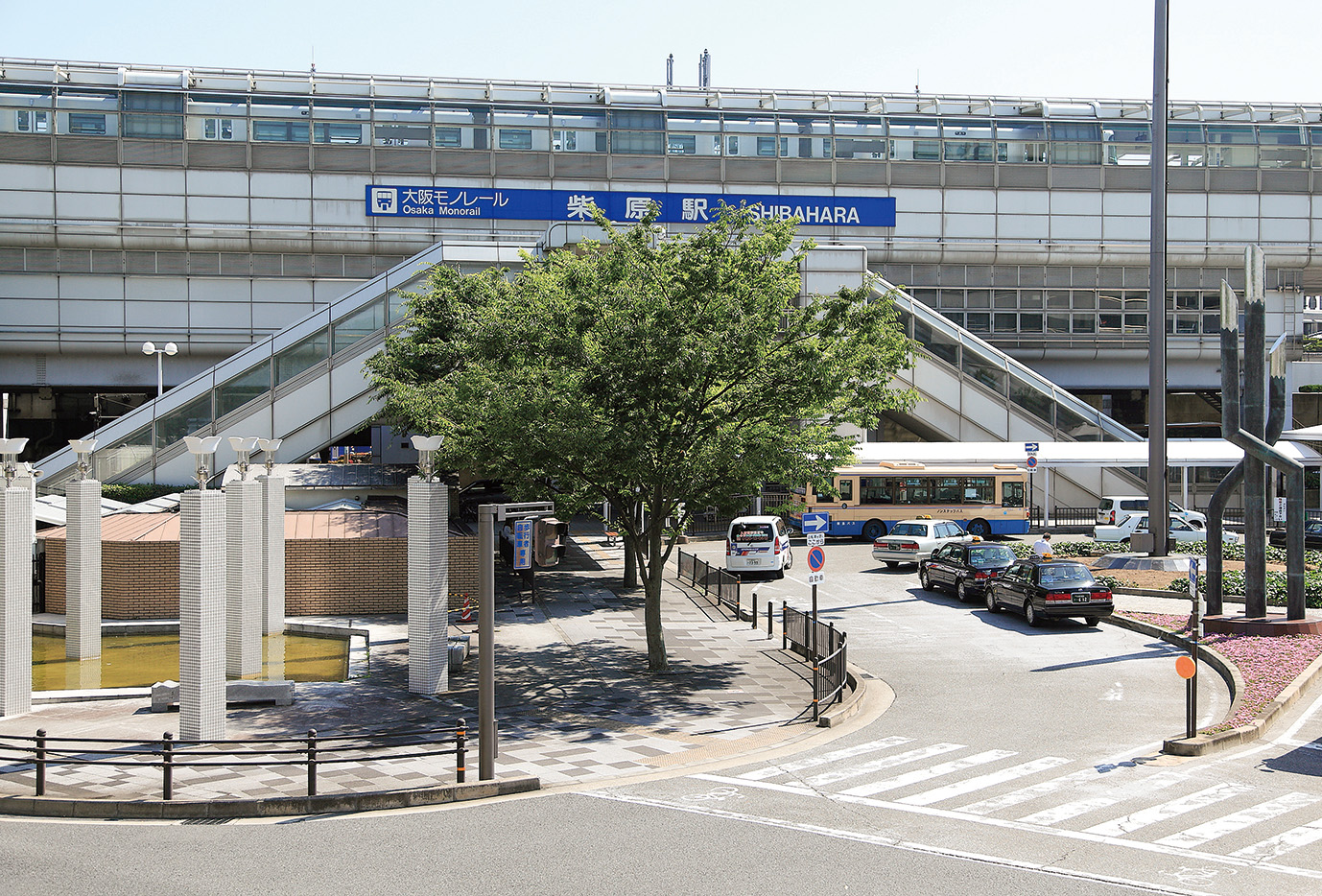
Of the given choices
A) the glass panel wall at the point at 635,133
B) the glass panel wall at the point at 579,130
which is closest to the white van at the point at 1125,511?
the glass panel wall at the point at 635,133

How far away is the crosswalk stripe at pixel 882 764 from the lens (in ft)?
47.1

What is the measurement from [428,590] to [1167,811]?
12.5 metres

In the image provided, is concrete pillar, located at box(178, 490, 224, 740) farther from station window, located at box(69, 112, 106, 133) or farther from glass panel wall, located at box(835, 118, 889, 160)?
glass panel wall, located at box(835, 118, 889, 160)

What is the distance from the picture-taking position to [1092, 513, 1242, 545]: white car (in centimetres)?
4041

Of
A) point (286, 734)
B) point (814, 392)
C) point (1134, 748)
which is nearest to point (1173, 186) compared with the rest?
point (814, 392)

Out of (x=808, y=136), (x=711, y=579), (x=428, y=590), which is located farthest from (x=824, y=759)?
(x=808, y=136)

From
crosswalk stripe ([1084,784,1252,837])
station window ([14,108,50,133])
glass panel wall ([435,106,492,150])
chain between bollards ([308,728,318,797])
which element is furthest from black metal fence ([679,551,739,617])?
station window ([14,108,50,133])

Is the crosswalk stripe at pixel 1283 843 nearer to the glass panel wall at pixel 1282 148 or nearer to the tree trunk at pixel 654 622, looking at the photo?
the tree trunk at pixel 654 622

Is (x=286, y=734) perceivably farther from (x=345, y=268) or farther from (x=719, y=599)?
(x=345, y=268)

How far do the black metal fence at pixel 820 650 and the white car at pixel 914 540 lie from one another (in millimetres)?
11267

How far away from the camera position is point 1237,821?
1220 centimetres

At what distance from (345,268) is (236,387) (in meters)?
A: 17.0

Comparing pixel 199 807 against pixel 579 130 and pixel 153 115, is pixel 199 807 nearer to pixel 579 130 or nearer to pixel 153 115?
pixel 579 130

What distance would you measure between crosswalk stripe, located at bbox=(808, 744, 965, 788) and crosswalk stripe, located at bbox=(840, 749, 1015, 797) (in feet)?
1.40
